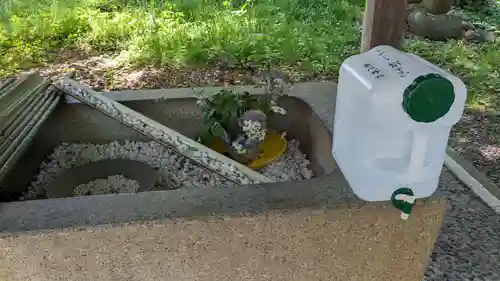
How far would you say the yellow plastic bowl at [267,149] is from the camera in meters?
1.70

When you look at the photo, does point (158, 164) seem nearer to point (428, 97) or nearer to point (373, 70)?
point (373, 70)

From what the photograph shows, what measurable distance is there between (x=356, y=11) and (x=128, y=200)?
179 inches

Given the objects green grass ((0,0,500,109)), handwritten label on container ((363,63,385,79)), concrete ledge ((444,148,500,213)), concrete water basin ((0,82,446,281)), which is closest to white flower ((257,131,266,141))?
concrete water basin ((0,82,446,281))

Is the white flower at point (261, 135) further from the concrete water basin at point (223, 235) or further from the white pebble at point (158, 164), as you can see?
the concrete water basin at point (223, 235)

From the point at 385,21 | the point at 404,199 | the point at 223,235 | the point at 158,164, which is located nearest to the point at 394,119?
the point at 404,199

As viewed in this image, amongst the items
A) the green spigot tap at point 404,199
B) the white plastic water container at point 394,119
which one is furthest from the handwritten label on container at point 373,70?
the green spigot tap at point 404,199

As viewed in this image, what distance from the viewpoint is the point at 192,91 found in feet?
6.37

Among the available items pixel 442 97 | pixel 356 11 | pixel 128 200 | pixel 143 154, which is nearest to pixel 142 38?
pixel 356 11

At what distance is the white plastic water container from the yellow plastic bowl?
44 cm

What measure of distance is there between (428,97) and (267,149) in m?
0.80

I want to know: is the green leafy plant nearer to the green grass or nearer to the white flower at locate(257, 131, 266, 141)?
the white flower at locate(257, 131, 266, 141)

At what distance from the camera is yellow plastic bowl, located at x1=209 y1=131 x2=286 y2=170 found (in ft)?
Result: 5.57

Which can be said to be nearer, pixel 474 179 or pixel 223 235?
pixel 223 235

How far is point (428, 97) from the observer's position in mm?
1042
